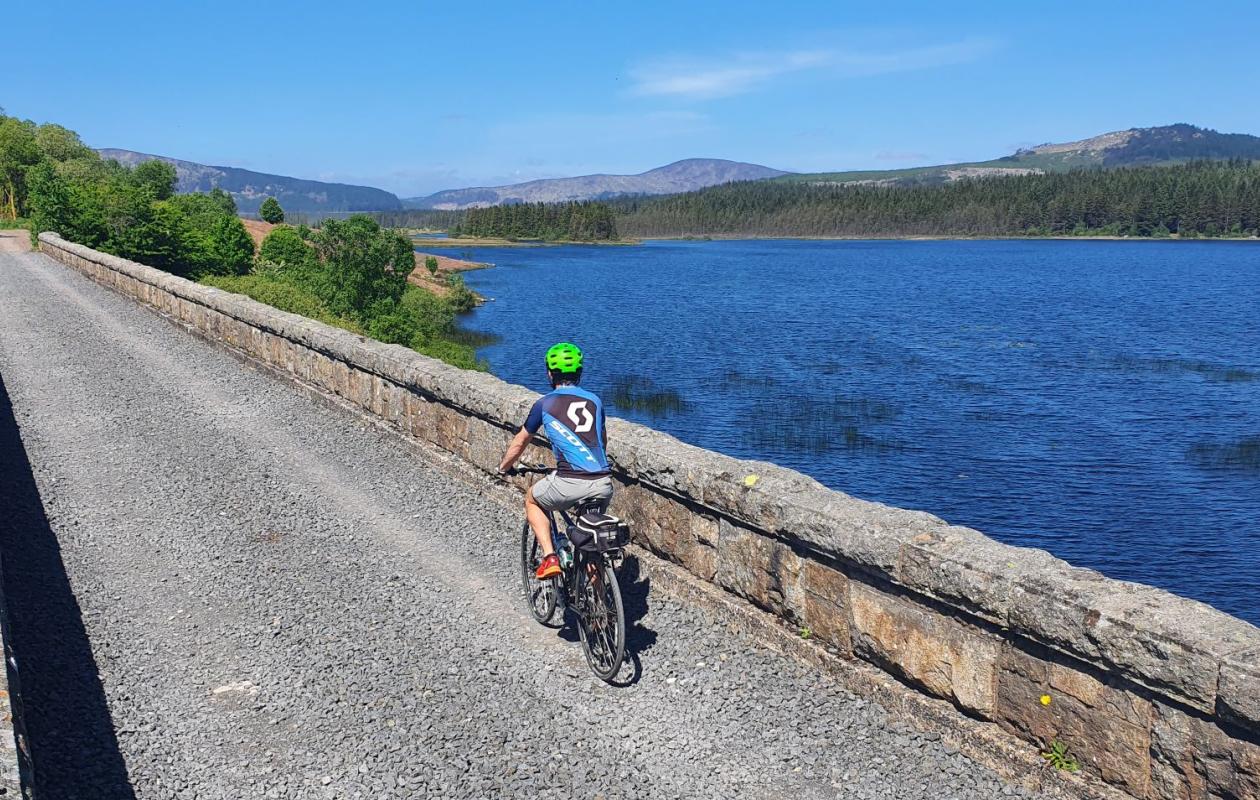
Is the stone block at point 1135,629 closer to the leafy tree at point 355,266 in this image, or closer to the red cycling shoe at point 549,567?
the red cycling shoe at point 549,567

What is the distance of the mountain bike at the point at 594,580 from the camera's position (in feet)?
18.7

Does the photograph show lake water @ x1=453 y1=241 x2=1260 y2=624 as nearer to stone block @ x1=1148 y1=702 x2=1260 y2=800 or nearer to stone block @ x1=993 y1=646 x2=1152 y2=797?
stone block @ x1=993 y1=646 x2=1152 y2=797

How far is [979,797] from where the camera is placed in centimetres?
462

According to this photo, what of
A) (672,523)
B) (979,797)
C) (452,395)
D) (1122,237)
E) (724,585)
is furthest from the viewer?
(1122,237)

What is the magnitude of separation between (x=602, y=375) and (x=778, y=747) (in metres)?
29.8

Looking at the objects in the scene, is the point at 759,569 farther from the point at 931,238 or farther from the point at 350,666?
the point at 931,238

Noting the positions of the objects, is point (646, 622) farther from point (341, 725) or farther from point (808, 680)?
point (341, 725)

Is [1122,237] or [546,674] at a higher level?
[546,674]

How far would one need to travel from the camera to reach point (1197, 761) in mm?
3994

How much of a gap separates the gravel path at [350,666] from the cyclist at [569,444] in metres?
0.94

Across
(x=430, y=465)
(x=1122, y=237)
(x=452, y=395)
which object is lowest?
(x=1122, y=237)

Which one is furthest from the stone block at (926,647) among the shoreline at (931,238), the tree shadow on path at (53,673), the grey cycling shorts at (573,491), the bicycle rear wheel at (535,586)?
the shoreline at (931,238)

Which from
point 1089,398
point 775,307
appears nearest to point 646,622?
point 1089,398

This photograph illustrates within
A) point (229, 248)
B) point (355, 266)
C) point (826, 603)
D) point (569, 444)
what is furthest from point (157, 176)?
point (826, 603)
